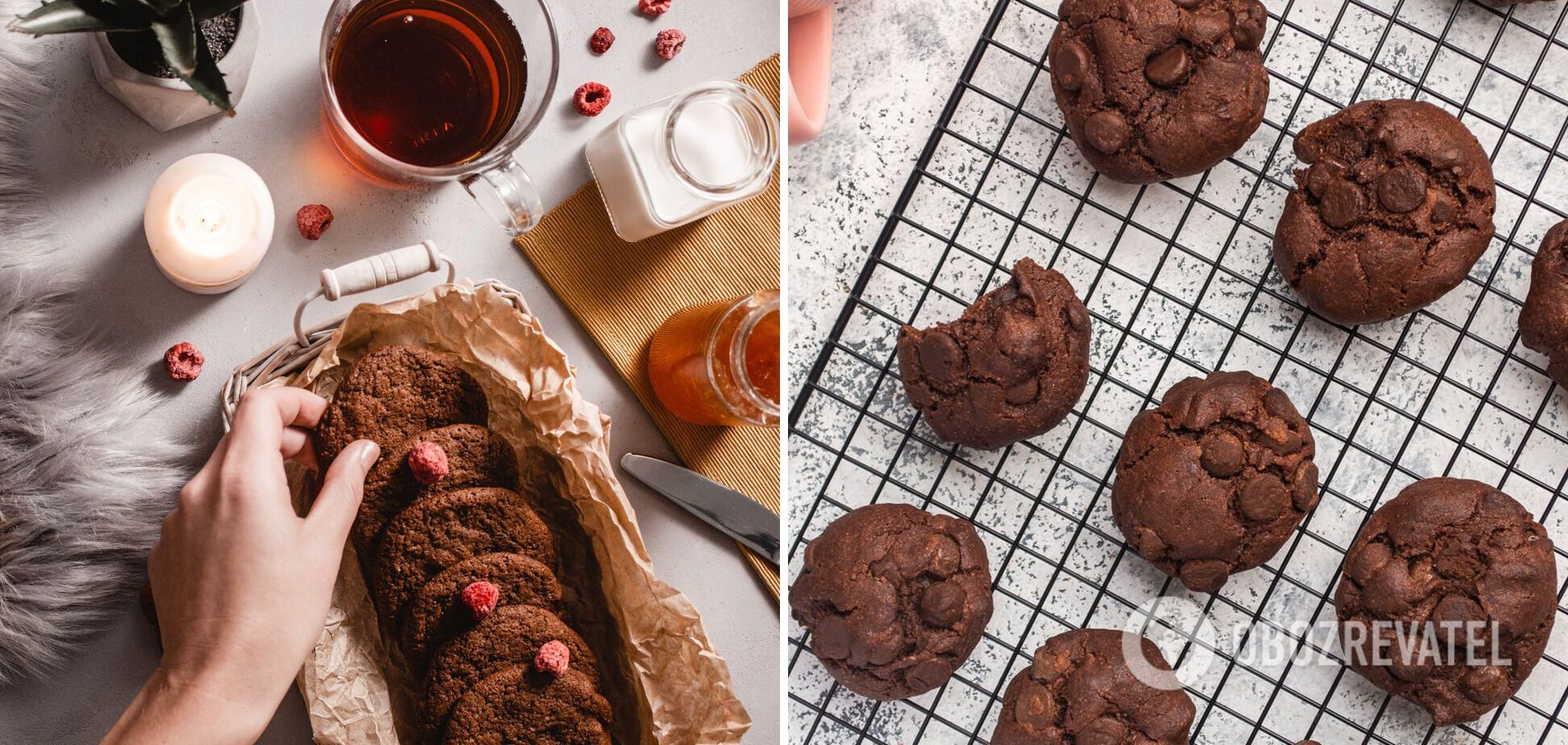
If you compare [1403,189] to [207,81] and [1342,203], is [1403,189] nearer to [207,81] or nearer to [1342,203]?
[1342,203]

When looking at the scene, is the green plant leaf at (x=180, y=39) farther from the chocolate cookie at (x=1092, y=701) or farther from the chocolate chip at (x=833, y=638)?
the chocolate cookie at (x=1092, y=701)

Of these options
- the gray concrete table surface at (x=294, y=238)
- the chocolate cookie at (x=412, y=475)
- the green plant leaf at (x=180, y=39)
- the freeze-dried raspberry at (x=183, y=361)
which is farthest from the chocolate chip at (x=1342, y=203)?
the freeze-dried raspberry at (x=183, y=361)

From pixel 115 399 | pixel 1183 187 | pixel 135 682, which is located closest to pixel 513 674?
pixel 135 682

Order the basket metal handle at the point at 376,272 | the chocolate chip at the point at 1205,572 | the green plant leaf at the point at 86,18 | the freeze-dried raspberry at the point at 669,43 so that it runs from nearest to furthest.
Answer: the green plant leaf at the point at 86,18, the basket metal handle at the point at 376,272, the chocolate chip at the point at 1205,572, the freeze-dried raspberry at the point at 669,43

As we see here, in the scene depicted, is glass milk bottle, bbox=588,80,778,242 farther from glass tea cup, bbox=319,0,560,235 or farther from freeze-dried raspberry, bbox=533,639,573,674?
freeze-dried raspberry, bbox=533,639,573,674

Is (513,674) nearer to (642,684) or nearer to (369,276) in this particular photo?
(642,684)

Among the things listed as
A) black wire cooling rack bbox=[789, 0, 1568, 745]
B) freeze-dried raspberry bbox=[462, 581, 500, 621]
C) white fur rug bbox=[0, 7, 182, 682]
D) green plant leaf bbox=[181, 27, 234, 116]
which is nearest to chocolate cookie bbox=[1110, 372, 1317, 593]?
black wire cooling rack bbox=[789, 0, 1568, 745]
